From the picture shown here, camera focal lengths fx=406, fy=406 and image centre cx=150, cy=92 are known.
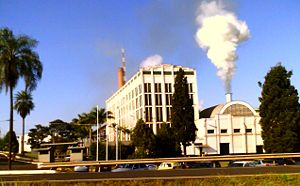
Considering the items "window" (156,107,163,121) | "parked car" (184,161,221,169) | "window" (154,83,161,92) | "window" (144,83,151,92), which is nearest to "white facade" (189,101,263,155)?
"window" (156,107,163,121)

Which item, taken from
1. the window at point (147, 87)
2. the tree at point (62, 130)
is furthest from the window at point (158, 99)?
the tree at point (62, 130)

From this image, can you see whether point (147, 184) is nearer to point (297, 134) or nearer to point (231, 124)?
point (297, 134)

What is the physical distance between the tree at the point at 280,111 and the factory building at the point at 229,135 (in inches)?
1614

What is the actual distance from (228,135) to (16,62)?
222 feet

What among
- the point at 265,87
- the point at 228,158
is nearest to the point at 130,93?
the point at 265,87

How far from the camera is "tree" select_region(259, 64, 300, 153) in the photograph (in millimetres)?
49500

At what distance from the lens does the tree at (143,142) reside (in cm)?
6134

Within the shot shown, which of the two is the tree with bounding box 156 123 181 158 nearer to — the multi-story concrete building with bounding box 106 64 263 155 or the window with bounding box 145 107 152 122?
the multi-story concrete building with bounding box 106 64 263 155

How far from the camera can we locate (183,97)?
63875mm

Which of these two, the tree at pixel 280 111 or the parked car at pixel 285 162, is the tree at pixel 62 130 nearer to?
the tree at pixel 280 111

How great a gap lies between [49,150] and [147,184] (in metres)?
27.1

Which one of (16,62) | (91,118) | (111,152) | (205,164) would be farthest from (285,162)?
(91,118)

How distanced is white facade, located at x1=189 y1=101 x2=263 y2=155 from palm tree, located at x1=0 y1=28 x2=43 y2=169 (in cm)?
6239

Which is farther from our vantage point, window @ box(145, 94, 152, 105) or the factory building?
window @ box(145, 94, 152, 105)
